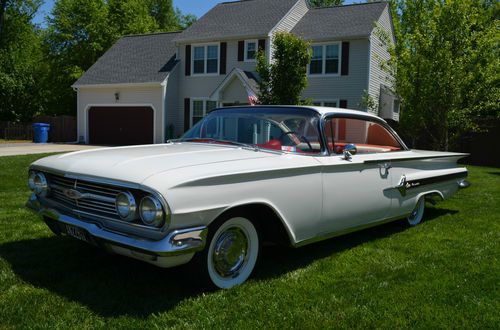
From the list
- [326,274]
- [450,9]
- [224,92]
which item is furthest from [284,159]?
[224,92]

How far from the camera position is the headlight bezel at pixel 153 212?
10.6ft

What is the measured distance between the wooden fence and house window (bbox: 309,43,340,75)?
14.4 metres

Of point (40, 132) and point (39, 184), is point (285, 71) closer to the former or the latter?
point (39, 184)

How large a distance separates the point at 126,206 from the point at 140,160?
1.54 feet

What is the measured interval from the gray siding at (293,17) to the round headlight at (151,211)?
63.4 ft

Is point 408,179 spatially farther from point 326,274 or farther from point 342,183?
point 326,274

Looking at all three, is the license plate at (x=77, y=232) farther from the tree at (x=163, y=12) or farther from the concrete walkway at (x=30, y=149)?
the tree at (x=163, y=12)

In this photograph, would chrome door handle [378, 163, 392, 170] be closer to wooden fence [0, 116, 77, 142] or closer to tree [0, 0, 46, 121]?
wooden fence [0, 116, 77, 142]

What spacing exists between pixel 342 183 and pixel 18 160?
1034 cm

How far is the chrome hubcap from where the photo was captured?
376 cm

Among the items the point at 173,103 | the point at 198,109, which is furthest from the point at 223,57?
the point at 173,103

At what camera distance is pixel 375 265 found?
4594 mm

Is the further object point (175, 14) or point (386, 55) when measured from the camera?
point (175, 14)

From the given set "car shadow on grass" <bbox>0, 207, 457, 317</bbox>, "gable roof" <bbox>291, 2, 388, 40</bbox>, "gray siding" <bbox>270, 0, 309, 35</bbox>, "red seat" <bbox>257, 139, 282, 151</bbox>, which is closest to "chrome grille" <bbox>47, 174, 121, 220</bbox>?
"car shadow on grass" <bbox>0, 207, 457, 317</bbox>
